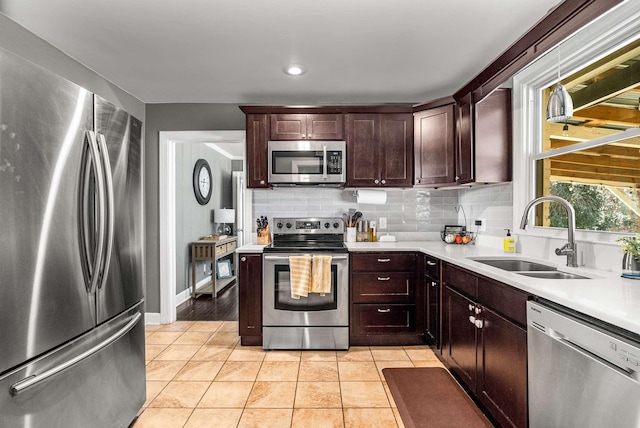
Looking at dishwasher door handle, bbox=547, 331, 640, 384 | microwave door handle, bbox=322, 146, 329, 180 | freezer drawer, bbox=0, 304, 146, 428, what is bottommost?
freezer drawer, bbox=0, 304, 146, 428

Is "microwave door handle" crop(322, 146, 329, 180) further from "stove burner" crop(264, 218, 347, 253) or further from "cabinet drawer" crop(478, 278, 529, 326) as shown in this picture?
"cabinet drawer" crop(478, 278, 529, 326)

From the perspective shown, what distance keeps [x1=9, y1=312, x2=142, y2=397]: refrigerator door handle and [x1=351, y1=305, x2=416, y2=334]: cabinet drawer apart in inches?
74.3

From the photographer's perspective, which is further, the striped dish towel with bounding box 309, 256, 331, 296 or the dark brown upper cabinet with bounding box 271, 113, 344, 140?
the dark brown upper cabinet with bounding box 271, 113, 344, 140

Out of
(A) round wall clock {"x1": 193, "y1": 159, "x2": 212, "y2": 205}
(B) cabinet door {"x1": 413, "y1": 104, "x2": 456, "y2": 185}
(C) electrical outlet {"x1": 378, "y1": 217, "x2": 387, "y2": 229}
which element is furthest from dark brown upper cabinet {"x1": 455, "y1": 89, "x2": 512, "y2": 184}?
(A) round wall clock {"x1": 193, "y1": 159, "x2": 212, "y2": 205}

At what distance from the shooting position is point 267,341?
3.23m

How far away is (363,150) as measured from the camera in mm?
3600

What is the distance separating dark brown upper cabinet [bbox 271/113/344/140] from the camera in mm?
3564

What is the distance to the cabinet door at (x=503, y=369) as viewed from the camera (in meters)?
1.70

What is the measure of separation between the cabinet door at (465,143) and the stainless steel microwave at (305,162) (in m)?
1.04

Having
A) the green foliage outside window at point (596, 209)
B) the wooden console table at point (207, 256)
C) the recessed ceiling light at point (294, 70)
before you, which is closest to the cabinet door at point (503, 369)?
the green foliage outside window at point (596, 209)

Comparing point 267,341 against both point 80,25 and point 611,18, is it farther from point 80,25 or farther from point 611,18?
point 611,18

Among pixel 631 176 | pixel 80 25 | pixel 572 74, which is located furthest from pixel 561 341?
pixel 80 25

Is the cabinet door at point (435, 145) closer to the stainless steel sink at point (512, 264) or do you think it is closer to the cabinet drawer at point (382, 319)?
the stainless steel sink at point (512, 264)

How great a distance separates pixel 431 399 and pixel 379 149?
2.21m
